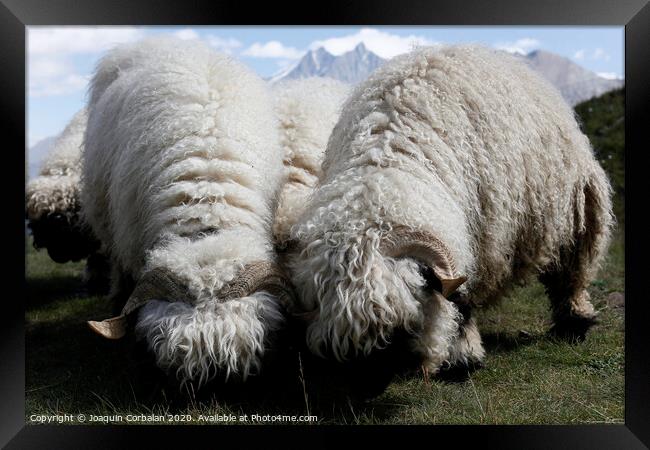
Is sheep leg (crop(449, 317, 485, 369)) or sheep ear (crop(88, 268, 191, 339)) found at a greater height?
sheep ear (crop(88, 268, 191, 339))

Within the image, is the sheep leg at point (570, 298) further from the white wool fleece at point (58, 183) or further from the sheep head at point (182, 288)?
the white wool fleece at point (58, 183)

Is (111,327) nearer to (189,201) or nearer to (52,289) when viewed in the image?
(189,201)

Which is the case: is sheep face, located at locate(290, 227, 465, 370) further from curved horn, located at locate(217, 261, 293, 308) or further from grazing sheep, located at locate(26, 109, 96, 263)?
grazing sheep, located at locate(26, 109, 96, 263)

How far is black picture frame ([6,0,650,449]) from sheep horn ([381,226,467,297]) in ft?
2.42

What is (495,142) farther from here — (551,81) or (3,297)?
(3,297)

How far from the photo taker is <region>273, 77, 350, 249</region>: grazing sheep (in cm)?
431

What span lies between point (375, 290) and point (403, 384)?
1021 millimetres

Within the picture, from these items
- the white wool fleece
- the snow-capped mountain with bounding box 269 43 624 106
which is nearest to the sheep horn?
the snow-capped mountain with bounding box 269 43 624 106

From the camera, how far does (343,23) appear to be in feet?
11.1

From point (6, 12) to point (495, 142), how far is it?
8.82ft

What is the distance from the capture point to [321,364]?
3.42m

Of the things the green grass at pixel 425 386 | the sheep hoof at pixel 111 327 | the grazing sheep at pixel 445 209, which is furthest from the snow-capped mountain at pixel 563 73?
the sheep hoof at pixel 111 327

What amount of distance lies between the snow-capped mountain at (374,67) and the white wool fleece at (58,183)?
225 centimetres

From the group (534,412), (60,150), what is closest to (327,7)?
(534,412)
